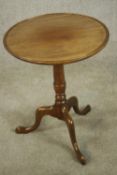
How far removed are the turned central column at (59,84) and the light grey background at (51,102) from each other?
0.23m

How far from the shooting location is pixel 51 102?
1964 millimetres

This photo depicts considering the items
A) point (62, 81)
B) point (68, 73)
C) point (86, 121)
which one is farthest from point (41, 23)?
point (68, 73)

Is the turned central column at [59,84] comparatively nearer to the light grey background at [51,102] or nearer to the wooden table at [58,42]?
the wooden table at [58,42]

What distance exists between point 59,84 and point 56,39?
0.87 ft

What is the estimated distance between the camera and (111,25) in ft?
7.70

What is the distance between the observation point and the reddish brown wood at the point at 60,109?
1.51 meters

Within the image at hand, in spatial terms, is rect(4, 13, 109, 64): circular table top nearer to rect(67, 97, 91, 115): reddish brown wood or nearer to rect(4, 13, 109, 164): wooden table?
rect(4, 13, 109, 164): wooden table

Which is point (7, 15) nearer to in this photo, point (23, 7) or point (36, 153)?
point (23, 7)

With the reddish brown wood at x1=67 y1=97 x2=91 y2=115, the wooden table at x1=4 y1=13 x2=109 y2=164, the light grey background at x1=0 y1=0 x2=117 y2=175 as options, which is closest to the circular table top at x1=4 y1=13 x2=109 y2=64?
the wooden table at x1=4 y1=13 x2=109 y2=164

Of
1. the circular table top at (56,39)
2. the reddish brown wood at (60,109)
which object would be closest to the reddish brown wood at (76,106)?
the reddish brown wood at (60,109)

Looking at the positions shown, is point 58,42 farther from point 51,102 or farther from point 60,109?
point 51,102

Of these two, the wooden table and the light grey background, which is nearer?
the wooden table

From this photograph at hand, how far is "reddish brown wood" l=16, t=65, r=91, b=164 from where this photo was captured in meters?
1.51

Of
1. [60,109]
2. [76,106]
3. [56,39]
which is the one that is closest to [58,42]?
[56,39]
